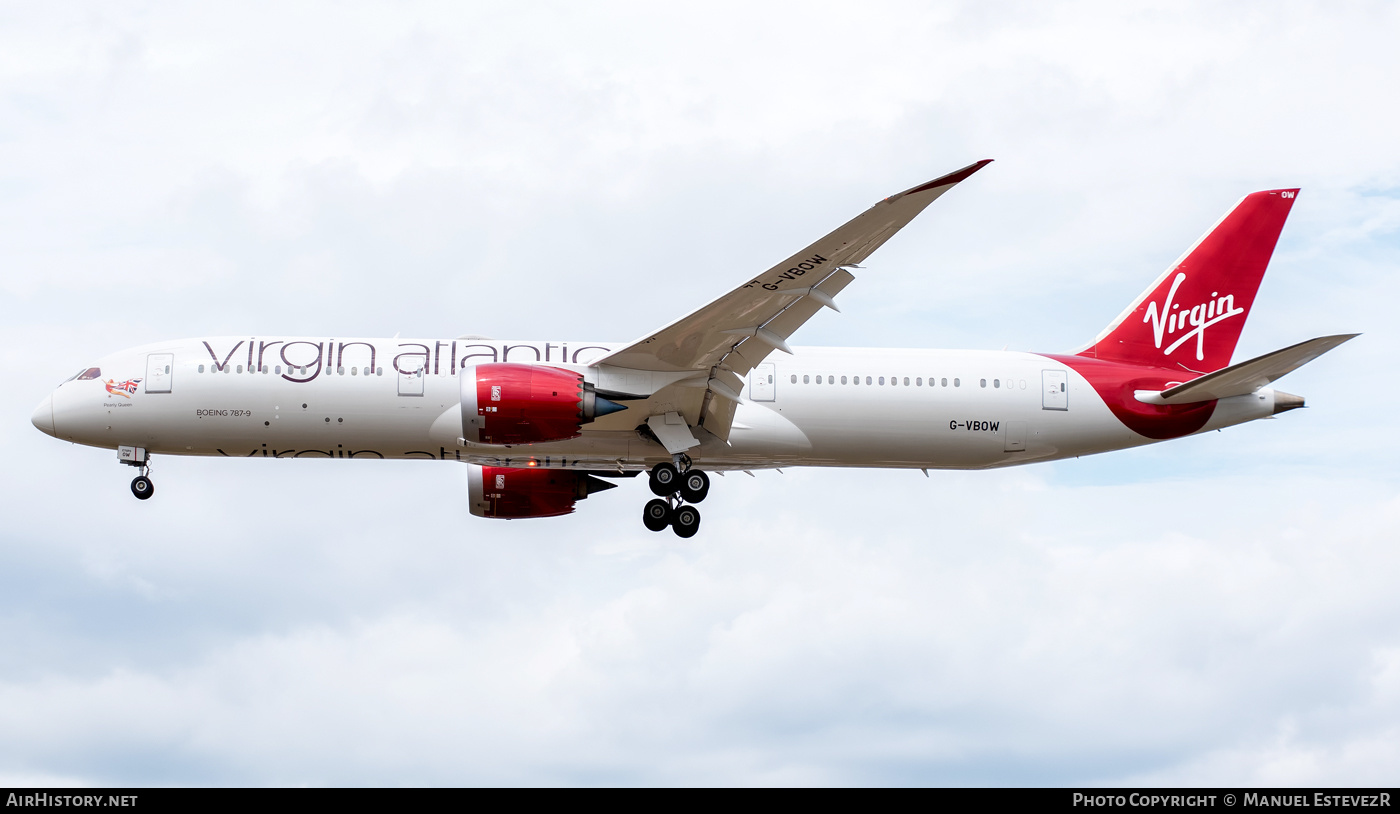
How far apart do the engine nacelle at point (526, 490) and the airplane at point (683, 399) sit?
1.57 metres

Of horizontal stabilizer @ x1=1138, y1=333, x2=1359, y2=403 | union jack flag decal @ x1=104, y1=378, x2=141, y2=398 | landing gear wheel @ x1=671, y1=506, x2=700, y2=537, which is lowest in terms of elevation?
landing gear wheel @ x1=671, y1=506, x2=700, y2=537

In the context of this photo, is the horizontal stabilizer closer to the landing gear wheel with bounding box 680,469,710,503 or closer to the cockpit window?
the landing gear wheel with bounding box 680,469,710,503

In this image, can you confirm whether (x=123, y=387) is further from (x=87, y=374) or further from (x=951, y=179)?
(x=951, y=179)

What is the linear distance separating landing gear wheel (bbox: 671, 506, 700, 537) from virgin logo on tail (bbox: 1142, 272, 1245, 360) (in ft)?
39.4

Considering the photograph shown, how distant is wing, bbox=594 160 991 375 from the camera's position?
2491 cm

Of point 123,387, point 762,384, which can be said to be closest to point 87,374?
point 123,387

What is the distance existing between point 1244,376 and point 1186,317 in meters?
3.44

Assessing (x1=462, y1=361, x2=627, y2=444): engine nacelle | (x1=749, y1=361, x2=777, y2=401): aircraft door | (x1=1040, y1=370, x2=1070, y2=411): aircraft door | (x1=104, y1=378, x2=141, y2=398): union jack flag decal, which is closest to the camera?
(x1=462, y1=361, x2=627, y2=444): engine nacelle

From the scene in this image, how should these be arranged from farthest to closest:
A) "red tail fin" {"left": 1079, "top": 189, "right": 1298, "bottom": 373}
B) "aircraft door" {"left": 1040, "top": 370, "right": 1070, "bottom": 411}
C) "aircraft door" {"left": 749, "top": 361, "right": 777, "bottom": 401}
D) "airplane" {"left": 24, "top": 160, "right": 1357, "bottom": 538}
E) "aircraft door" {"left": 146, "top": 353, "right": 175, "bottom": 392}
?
"red tail fin" {"left": 1079, "top": 189, "right": 1298, "bottom": 373} → "aircraft door" {"left": 1040, "top": 370, "right": 1070, "bottom": 411} → "aircraft door" {"left": 749, "top": 361, "right": 777, "bottom": 401} → "aircraft door" {"left": 146, "top": 353, "right": 175, "bottom": 392} → "airplane" {"left": 24, "top": 160, "right": 1357, "bottom": 538}

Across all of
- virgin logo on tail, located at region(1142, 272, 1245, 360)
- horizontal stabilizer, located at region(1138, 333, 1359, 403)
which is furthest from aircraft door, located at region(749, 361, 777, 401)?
virgin logo on tail, located at region(1142, 272, 1245, 360)

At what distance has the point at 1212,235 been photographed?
118 feet
